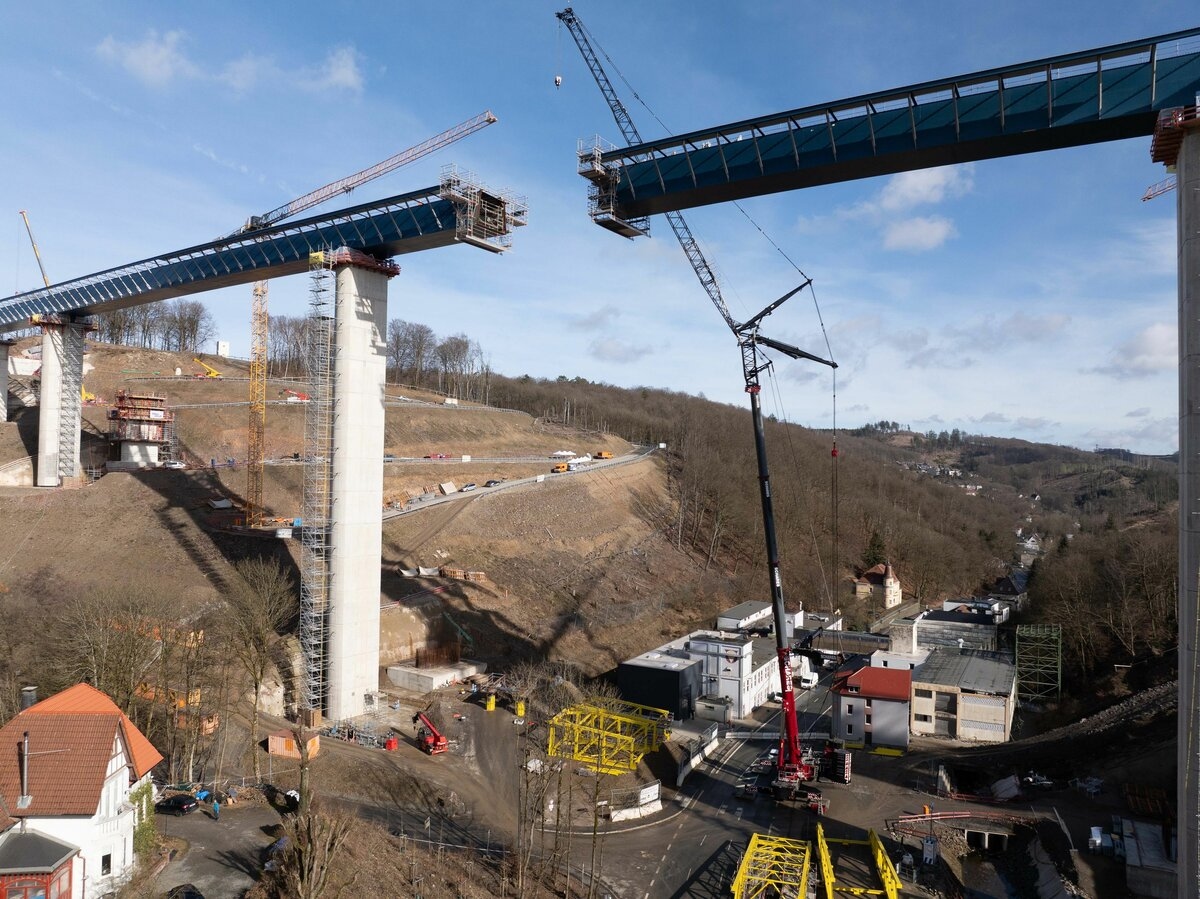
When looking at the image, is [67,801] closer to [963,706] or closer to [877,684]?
[877,684]

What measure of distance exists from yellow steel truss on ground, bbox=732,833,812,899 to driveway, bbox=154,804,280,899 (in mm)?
12094

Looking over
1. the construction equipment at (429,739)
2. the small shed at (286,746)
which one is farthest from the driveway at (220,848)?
the construction equipment at (429,739)

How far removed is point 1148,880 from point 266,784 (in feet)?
82.7

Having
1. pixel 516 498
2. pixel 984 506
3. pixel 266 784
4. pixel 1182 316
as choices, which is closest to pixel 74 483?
pixel 516 498

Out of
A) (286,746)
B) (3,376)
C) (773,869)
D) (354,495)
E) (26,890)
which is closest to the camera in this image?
(26,890)

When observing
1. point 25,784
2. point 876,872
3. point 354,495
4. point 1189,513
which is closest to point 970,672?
point 876,872

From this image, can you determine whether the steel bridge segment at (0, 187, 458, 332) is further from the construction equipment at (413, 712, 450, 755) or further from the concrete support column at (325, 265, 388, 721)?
the construction equipment at (413, 712, 450, 755)

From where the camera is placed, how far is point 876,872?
2192 cm

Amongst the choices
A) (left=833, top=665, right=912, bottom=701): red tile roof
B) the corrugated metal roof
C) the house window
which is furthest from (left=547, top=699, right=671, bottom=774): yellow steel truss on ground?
the house window

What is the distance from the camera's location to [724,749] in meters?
33.0

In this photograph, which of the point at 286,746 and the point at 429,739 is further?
the point at 429,739

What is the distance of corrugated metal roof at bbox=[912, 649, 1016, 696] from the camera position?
35.3 m

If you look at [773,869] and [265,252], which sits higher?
[265,252]

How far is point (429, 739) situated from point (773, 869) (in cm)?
1335
